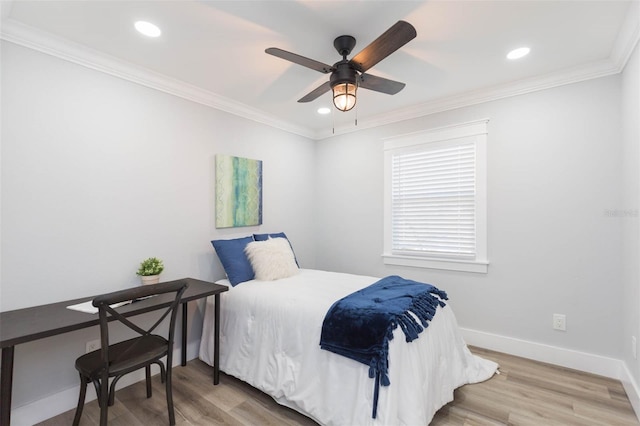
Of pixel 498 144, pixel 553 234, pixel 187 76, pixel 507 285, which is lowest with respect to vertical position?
pixel 507 285

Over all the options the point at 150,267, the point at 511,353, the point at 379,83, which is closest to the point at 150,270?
the point at 150,267

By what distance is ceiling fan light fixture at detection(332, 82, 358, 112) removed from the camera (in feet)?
6.89

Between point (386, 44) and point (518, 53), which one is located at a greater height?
point (518, 53)

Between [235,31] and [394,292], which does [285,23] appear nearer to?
[235,31]

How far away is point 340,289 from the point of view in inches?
96.9

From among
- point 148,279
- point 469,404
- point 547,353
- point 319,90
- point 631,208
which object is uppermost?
point 319,90

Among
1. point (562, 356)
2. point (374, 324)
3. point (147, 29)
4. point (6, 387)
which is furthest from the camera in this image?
point (562, 356)

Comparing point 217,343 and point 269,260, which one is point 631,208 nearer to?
point 269,260

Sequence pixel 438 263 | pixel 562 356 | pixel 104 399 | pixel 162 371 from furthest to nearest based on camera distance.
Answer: pixel 438 263 → pixel 562 356 → pixel 162 371 → pixel 104 399

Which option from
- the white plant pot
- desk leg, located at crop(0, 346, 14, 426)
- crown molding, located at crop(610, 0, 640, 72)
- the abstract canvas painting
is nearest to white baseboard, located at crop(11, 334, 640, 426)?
desk leg, located at crop(0, 346, 14, 426)

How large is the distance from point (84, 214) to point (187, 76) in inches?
56.5

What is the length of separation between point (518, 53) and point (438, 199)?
149cm

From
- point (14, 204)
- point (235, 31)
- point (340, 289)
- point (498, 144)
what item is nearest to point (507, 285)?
point (498, 144)

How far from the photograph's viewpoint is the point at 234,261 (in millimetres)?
2865
